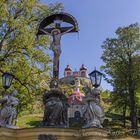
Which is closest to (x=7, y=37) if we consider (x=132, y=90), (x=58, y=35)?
(x=58, y=35)

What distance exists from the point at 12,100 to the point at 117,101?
107 ft

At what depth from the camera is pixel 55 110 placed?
14.3 metres

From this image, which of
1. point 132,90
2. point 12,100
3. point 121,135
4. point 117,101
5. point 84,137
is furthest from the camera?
point 117,101

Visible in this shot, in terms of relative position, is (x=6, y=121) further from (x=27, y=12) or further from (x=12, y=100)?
(x=27, y=12)

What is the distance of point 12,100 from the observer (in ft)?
46.8

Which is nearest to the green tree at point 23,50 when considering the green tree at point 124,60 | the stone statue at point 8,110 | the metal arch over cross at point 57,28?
the metal arch over cross at point 57,28

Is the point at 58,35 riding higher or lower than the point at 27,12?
lower

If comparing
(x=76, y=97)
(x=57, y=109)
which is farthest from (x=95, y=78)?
(x=76, y=97)

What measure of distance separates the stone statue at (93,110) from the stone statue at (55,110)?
3.36ft

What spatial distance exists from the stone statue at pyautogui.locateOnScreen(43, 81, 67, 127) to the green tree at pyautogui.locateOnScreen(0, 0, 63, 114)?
9728mm

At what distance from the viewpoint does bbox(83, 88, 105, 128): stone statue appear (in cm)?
1356

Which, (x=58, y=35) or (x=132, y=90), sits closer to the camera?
(x=58, y=35)

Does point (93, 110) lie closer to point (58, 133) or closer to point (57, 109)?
point (57, 109)

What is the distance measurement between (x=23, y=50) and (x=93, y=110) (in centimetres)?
1363
